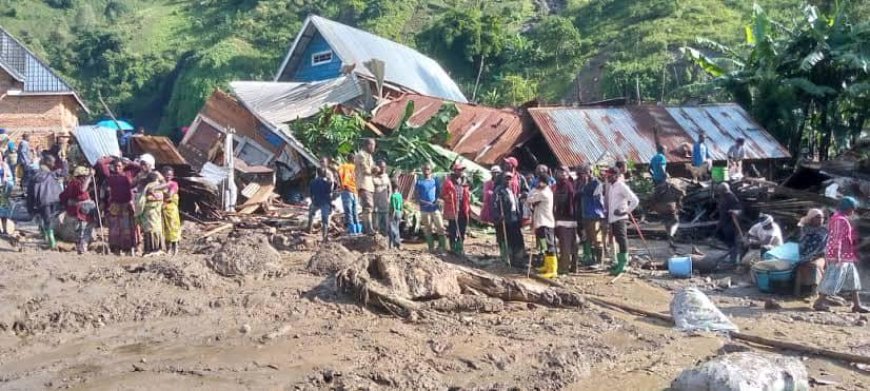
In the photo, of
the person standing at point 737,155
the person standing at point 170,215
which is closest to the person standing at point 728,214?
the person standing at point 737,155

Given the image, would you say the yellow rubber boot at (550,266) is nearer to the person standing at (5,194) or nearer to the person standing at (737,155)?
the person standing at (737,155)

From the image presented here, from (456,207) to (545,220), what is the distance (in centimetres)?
165

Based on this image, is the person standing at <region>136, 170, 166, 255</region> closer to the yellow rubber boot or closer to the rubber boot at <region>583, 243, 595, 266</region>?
the yellow rubber boot

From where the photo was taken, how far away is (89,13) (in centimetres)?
6309

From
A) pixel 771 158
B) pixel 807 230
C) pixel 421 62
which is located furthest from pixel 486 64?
pixel 807 230

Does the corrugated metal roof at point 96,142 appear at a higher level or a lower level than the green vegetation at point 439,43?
lower

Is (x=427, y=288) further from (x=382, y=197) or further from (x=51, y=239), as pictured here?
(x=51, y=239)

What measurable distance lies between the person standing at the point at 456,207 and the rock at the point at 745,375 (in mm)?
6163

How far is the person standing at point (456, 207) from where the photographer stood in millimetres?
12836

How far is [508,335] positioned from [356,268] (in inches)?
79.4

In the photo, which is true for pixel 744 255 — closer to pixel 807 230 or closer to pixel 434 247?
pixel 807 230

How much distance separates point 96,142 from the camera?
771 inches

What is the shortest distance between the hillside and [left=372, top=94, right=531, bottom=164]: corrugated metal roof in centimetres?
1489

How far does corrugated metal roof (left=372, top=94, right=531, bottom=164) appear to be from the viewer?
19.5 metres
